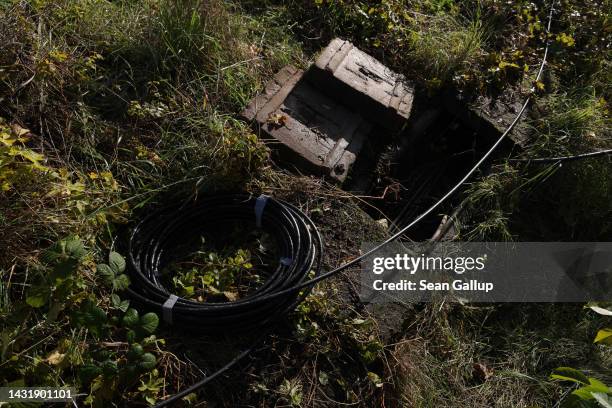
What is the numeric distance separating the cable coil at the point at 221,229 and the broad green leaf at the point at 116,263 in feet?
0.52

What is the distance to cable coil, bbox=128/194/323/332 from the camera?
2.99 m

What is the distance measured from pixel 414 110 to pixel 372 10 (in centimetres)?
84

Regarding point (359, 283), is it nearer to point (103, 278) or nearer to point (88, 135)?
point (103, 278)

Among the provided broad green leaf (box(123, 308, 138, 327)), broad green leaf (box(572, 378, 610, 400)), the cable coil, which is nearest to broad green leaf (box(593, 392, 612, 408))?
broad green leaf (box(572, 378, 610, 400))

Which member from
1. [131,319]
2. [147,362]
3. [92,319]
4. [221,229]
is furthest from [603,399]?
[221,229]

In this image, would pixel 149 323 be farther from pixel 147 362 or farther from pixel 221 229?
pixel 221 229

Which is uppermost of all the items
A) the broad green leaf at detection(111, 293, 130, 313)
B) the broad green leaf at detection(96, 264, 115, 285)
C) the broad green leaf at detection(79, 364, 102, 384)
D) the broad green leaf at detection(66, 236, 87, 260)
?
the broad green leaf at detection(66, 236, 87, 260)

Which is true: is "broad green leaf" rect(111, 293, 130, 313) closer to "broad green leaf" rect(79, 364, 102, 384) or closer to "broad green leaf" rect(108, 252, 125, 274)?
"broad green leaf" rect(108, 252, 125, 274)

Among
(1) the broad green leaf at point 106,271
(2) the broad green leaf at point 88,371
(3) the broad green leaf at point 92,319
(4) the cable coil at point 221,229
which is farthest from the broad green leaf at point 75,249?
(2) the broad green leaf at point 88,371

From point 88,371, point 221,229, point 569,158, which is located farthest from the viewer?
point 569,158

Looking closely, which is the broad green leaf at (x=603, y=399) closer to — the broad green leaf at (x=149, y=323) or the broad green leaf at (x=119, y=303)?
the broad green leaf at (x=149, y=323)

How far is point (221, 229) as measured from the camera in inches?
140

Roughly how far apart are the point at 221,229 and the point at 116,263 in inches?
29.6

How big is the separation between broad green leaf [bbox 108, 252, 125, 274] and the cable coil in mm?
160
